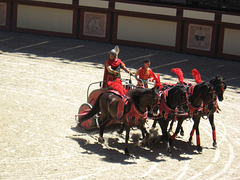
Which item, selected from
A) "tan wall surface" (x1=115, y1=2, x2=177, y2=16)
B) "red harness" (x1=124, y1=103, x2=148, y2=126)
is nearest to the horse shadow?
"red harness" (x1=124, y1=103, x2=148, y2=126)

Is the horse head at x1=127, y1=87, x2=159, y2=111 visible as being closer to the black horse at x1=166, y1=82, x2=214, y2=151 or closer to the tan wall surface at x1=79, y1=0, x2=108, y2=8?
the black horse at x1=166, y1=82, x2=214, y2=151

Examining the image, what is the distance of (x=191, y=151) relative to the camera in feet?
38.7

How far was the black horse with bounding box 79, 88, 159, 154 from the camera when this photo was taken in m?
10.6

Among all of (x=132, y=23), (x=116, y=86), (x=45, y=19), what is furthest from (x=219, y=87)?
(x=45, y=19)

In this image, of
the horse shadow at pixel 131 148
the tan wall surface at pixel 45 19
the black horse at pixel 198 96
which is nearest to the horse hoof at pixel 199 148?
the black horse at pixel 198 96

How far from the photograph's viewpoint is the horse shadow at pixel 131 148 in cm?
1093

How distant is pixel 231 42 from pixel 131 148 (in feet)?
48.1

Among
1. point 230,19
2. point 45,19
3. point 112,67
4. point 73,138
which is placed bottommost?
point 73,138

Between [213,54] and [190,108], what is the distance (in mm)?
13863

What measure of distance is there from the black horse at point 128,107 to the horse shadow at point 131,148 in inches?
12.1

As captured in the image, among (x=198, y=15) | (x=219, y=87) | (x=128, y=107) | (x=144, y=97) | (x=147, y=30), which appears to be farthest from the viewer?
(x=147, y=30)

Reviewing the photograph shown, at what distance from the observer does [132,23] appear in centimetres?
2644

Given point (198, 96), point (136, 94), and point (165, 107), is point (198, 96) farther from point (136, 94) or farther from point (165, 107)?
point (136, 94)

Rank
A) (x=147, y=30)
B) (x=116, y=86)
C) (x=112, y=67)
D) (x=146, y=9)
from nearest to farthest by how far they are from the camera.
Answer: (x=116, y=86)
(x=112, y=67)
(x=146, y=9)
(x=147, y=30)
